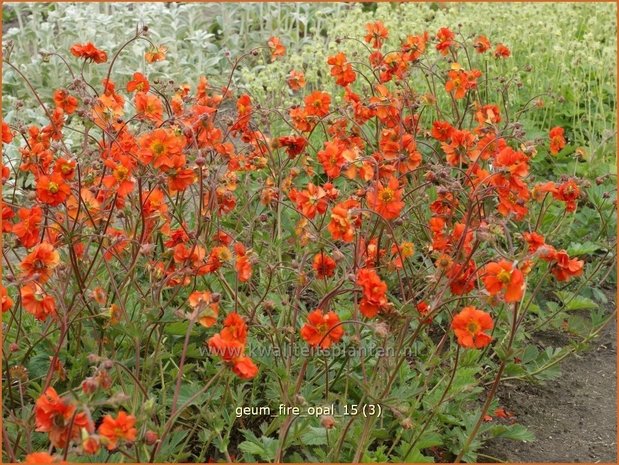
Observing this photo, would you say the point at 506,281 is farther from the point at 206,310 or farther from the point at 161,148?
the point at 161,148

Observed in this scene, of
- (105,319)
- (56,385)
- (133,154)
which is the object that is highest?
(133,154)

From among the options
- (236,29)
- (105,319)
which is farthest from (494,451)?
(236,29)

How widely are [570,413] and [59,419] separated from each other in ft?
6.00

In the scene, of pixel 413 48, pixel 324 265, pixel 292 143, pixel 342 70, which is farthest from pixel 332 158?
pixel 413 48

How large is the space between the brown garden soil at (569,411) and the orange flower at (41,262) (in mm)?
1376

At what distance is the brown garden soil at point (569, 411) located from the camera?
8.71 feet

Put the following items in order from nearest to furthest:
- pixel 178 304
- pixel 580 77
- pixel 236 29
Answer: pixel 178 304 < pixel 580 77 < pixel 236 29

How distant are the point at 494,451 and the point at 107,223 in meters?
1.31

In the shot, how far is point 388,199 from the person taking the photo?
7.74 feet

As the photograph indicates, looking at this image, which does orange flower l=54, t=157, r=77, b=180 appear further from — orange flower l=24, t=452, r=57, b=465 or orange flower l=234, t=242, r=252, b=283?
orange flower l=24, t=452, r=57, b=465

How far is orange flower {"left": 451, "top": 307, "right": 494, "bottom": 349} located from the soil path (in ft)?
2.48

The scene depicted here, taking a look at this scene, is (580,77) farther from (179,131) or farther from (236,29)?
(179,131)

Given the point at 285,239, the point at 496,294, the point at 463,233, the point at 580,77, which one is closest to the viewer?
the point at 496,294

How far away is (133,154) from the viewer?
2318 mm
